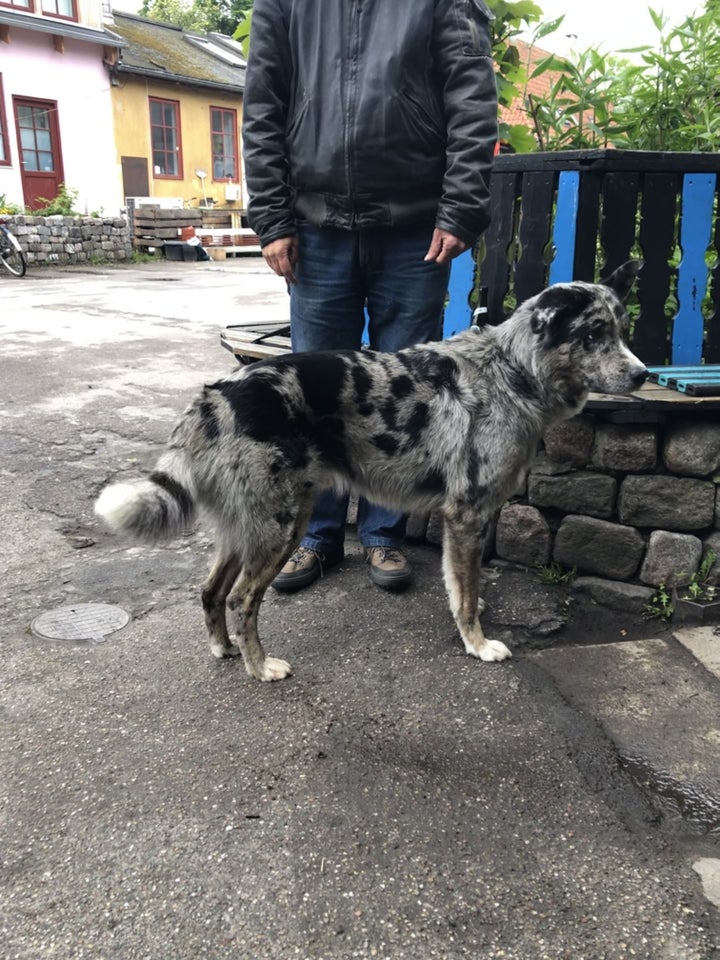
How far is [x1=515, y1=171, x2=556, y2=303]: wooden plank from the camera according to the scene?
368cm

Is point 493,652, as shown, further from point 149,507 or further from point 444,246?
point 444,246

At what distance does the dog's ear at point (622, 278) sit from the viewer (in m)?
2.98

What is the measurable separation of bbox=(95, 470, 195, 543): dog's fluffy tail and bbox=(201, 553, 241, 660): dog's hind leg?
0.37 meters

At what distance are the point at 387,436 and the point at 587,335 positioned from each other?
812 millimetres

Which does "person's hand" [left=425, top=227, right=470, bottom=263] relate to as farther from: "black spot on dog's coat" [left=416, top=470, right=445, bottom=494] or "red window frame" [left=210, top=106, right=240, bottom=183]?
"red window frame" [left=210, top=106, right=240, bottom=183]

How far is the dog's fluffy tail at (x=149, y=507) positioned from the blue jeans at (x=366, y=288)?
1.15 metres

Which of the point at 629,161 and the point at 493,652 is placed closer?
the point at 493,652

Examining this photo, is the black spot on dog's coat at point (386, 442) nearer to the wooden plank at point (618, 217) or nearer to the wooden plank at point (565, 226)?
the wooden plank at point (565, 226)

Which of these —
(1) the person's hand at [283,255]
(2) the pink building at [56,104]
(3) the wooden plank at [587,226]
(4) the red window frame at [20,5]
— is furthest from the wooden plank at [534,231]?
(4) the red window frame at [20,5]

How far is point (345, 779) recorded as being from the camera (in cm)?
242

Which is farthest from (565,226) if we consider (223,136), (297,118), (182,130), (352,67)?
(223,136)

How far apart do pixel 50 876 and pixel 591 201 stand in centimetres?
330

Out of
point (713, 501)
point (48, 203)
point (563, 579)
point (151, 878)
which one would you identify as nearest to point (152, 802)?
point (151, 878)

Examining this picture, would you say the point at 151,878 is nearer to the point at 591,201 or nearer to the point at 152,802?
the point at 152,802
